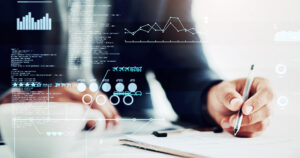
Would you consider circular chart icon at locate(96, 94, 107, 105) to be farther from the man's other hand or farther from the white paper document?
the man's other hand

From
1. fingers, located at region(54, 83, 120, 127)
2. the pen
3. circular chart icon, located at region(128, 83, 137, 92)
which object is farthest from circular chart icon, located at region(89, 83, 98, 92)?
the pen

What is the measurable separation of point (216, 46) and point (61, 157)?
2.22ft

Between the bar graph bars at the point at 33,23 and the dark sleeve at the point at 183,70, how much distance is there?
0.39 metres

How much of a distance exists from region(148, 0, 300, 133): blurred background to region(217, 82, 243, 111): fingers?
0.04m

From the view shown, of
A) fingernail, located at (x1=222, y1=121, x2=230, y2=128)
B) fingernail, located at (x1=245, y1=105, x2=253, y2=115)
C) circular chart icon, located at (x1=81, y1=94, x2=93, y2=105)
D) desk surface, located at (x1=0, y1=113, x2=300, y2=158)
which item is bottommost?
desk surface, located at (x1=0, y1=113, x2=300, y2=158)

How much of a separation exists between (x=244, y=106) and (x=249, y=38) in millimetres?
242

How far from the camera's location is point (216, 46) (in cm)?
123

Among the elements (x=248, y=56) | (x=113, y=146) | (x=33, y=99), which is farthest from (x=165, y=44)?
(x=33, y=99)

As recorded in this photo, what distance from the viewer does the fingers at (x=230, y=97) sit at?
1229 mm

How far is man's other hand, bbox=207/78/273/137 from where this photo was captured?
48.5 inches

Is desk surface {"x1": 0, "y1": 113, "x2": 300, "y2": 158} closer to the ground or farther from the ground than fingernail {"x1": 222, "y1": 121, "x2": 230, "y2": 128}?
closer to the ground

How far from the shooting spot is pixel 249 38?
48.6 inches

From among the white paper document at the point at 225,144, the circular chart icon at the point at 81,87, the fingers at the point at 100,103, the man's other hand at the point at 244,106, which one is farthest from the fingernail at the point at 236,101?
the circular chart icon at the point at 81,87

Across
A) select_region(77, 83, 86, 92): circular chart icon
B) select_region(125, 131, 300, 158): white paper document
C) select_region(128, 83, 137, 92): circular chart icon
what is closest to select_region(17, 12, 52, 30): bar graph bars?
select_region(77, 83, 86, 92): circular chart icon
